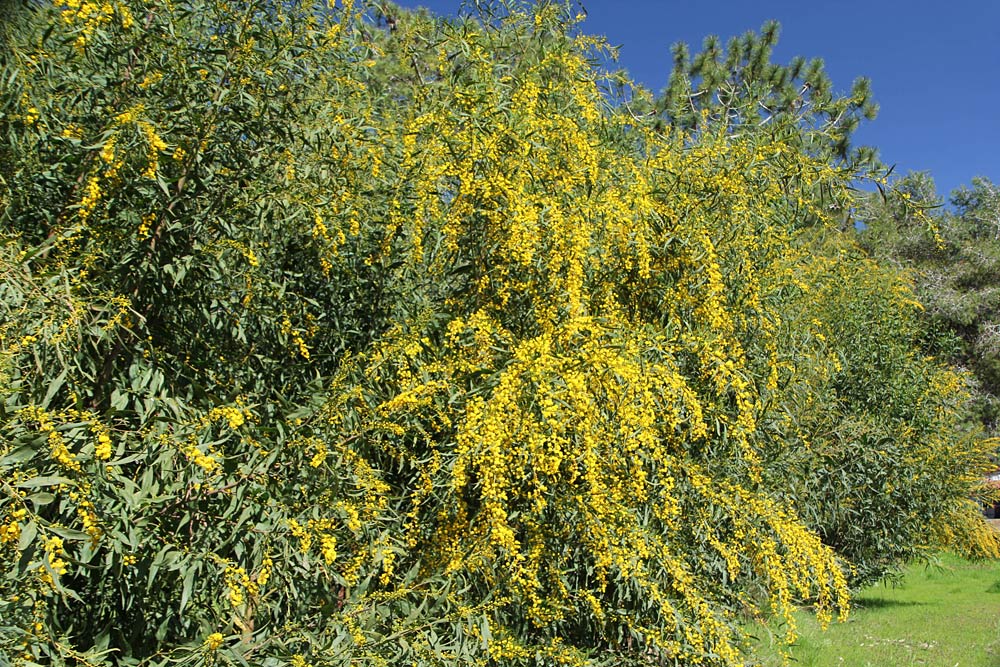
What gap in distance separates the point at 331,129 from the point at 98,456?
4.60 feet

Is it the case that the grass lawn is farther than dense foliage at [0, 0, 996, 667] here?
Yes

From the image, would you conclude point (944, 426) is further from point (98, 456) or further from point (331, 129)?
point (98, 456)

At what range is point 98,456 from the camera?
2141mm

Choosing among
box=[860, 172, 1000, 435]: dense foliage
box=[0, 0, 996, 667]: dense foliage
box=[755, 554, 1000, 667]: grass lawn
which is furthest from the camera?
box=[860, 172, 1000, 435]: dense foliage

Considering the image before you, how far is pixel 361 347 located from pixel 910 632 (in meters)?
6.74

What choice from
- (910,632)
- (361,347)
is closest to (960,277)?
(910,632)

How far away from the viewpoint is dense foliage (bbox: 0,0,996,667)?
2410 mm

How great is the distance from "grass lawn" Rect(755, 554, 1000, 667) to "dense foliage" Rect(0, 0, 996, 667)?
1549 mm

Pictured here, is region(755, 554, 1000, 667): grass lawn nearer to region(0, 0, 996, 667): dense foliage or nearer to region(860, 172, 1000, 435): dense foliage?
region(0, 0, 996, 667): dense foliage

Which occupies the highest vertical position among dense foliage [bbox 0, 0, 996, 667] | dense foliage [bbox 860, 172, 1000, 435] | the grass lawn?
dense foliage [bbox 860, 172, 1000, 435]

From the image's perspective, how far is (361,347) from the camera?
128 inches

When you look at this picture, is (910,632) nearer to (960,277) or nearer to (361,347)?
(361,347)

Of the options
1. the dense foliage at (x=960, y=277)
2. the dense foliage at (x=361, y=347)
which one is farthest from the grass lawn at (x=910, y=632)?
the dense foliage at (x=960, y=277)

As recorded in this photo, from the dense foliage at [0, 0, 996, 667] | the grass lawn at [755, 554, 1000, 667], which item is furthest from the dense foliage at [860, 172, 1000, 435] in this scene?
the dense foliage at [0, 0, 996, 667]
